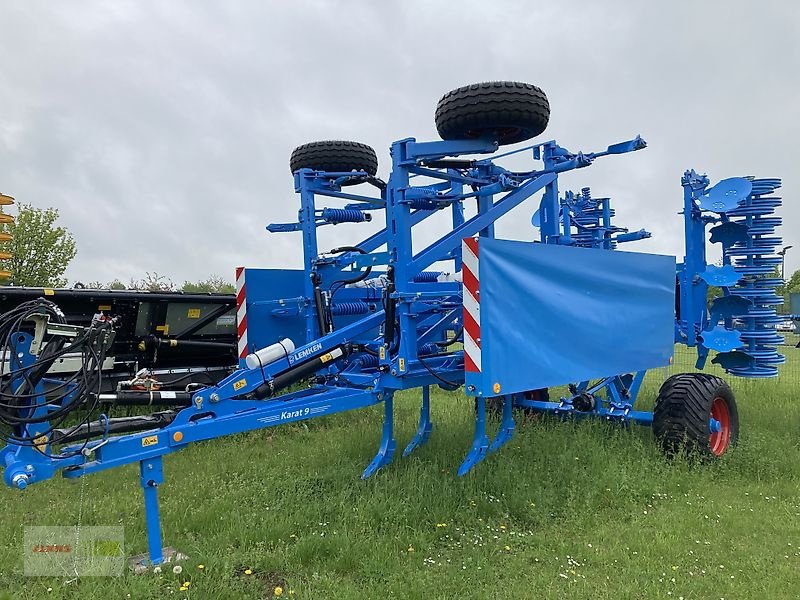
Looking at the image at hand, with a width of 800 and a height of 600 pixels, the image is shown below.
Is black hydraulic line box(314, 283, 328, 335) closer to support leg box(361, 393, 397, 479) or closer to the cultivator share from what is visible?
the cultivator share

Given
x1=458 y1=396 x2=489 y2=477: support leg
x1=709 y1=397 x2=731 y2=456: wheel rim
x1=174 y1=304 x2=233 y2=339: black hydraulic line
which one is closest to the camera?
x1=458 y1=396 x2=489 y2=477: support leg

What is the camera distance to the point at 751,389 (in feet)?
29.5

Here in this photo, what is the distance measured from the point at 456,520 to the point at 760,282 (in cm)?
399

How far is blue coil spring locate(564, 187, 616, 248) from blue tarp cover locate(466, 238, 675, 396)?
228cm

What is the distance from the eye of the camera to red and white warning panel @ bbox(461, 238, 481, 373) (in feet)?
13.1

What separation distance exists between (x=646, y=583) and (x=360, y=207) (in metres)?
4.59

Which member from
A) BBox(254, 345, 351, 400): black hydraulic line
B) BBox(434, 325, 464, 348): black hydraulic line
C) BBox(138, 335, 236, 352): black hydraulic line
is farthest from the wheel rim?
BBox(138, 335, 236, 352): black hydraulic line

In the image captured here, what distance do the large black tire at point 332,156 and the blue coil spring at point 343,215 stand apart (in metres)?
0.41

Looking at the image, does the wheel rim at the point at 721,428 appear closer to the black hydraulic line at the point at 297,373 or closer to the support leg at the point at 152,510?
the black hydraulic line at the point at 297,373

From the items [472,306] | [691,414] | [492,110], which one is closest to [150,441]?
[472,306]

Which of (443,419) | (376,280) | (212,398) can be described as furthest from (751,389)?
(212,398)

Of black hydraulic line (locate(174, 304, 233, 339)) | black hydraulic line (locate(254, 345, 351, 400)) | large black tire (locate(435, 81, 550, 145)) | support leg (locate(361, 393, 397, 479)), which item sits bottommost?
support leg (locate(361, 393, 397, 479))

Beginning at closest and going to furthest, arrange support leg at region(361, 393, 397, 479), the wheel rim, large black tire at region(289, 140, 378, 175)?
support leg at region(361, 393, 397, 479), the wheel rim, large black tire at region(289, 140, 378, 175)

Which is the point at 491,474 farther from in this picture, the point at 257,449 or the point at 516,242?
the point at 257,449
